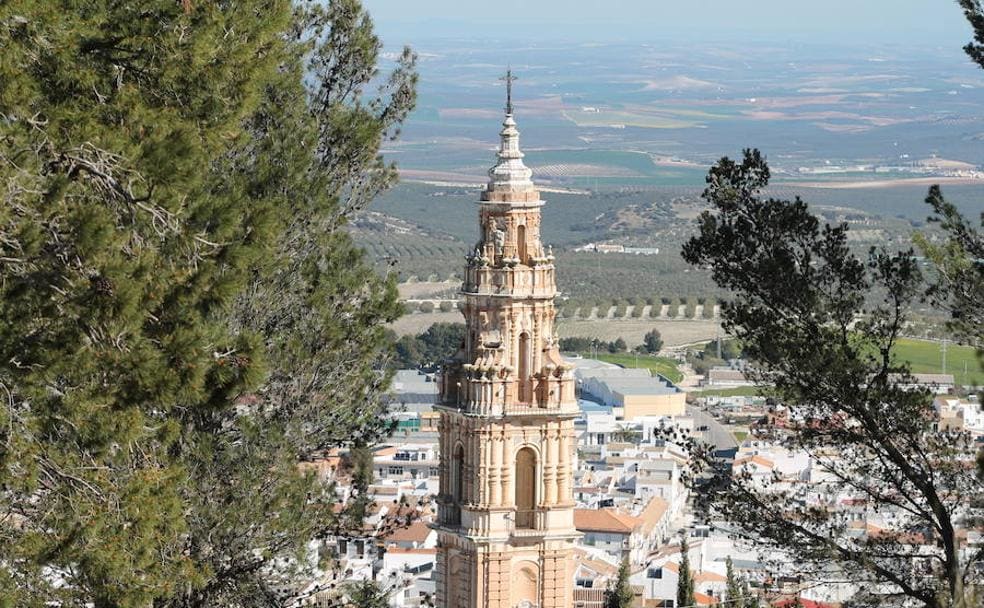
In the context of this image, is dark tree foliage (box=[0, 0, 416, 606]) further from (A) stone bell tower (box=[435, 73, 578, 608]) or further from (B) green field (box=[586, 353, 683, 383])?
(B) green field (box=[586, 353, 683, 383])

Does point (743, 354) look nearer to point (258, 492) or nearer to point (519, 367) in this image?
point (258, 492)

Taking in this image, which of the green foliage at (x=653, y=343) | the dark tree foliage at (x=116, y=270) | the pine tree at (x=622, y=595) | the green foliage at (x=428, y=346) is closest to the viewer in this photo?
the dark tree foliage at (x=116, y=270)

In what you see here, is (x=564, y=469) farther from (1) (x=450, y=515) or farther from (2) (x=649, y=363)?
(2) (x=649, y=363)

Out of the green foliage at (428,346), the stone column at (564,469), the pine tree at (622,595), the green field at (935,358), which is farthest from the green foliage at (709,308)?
the stone column at (564,469)

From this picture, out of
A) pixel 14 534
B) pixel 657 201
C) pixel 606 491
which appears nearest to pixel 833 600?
pixel 606 491

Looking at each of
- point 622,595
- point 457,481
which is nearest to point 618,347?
point 622,595

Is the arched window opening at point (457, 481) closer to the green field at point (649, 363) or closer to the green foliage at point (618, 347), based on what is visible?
the green field at point (649, 363)

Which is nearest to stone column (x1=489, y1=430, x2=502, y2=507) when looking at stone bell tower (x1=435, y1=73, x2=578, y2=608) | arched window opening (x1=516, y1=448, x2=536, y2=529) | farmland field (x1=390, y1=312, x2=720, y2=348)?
stone bell tower (x1=435, y1=73, x2=578, y2=608)
